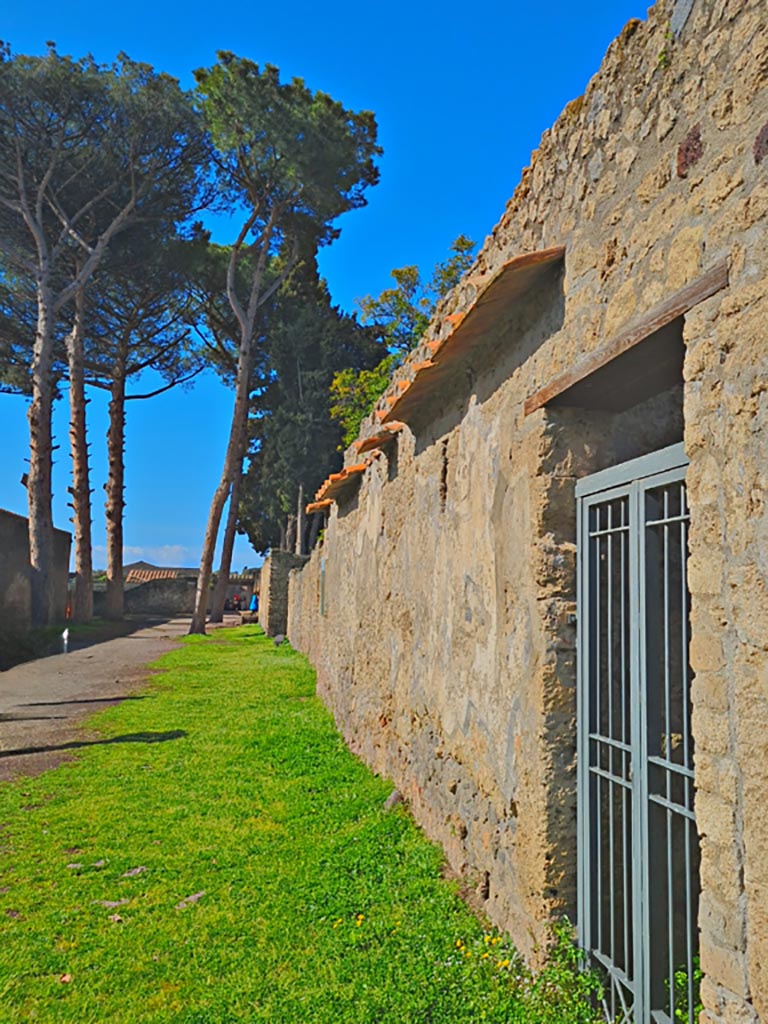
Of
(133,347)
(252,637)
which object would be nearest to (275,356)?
(133,347)

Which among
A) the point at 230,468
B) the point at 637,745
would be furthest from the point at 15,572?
the point at 637,745

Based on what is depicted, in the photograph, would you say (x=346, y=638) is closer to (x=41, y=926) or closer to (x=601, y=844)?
(x=41, y=926)

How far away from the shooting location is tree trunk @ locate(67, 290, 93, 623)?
21.7 meters

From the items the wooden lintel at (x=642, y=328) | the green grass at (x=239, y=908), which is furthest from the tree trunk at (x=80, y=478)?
the wooden lintel at (x=642, y=328)

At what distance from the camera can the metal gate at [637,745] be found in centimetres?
229

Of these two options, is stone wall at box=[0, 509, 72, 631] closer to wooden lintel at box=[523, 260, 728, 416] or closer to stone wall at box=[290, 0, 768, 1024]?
stone wall at box=[290, 0, 768, 1024]

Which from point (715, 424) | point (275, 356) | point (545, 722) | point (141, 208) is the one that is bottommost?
point (545, 722)

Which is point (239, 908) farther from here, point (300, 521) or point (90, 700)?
point (300, 521)

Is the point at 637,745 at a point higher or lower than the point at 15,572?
lower

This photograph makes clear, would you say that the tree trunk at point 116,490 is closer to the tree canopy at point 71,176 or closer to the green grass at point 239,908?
the tree canopy at point 71,176

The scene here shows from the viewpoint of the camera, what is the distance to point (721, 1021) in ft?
5.77

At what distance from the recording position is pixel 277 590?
1986cm

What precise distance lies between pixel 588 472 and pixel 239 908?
8.19 ft

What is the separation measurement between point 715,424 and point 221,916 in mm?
2972
